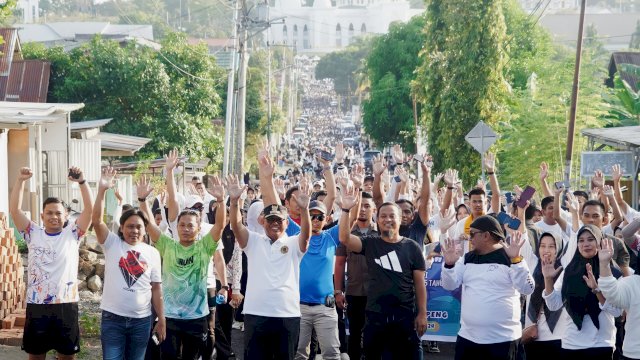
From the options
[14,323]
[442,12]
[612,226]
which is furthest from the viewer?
[442,12]

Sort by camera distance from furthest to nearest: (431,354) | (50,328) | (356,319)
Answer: (431,354), (356,319), (50,328)

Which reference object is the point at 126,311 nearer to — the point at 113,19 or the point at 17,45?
the point at 17,45

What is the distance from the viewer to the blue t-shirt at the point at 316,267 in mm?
10328

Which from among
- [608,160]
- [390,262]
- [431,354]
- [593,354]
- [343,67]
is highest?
[343,67]

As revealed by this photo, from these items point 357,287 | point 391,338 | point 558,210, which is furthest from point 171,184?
point 558,210

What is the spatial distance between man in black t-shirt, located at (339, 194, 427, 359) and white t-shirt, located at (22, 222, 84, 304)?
2.34 metres

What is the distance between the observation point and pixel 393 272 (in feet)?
30.1

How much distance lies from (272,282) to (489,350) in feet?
6.13

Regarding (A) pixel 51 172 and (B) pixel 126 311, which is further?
(A) pixel 51 172

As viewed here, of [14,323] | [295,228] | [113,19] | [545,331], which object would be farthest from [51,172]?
[113,19]

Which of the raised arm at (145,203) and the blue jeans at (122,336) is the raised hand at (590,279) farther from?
the raised arm at (145,203)

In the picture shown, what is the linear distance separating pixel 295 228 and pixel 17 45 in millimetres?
29461

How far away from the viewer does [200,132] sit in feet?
132

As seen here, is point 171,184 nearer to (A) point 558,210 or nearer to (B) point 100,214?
(B) point 100,214
